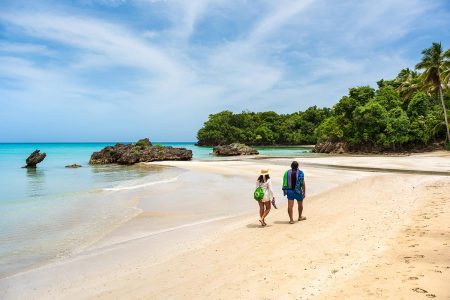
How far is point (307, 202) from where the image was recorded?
49.4 feet

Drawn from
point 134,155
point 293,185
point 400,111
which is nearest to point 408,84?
point 400,111

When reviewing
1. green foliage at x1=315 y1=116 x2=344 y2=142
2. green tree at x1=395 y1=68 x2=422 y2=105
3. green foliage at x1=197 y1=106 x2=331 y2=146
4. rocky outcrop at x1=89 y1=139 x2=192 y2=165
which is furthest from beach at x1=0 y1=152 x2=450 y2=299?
green foliage at x1=197 y1=106 x2=331 y2=146

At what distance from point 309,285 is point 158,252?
4.42 metres

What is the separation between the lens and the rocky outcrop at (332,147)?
64.2 m

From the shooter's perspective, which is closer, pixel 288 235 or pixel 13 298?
pixel 13 298

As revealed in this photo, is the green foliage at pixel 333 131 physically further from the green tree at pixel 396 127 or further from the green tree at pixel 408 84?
the green tree at pixel 408 84

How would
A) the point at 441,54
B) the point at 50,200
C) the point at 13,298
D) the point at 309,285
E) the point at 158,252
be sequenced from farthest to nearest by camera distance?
1. the point at 441,54
2. the point at 50,200
3. the point at 158,252
4. the point at 13,298
5. the point at 309,285

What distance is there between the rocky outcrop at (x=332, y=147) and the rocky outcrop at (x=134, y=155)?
28.8 meters

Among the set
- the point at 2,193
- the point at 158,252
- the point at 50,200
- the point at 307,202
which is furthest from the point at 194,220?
the point at 2,193

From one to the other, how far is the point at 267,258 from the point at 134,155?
44.4m

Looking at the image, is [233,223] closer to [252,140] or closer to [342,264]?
[342,264]

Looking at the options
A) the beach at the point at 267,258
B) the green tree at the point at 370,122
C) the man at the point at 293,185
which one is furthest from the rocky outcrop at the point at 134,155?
the man at the point at 293,185

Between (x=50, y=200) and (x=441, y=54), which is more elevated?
Result: (x=441, y=54)

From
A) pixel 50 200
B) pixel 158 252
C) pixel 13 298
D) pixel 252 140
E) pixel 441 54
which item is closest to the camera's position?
pixel 13 298
